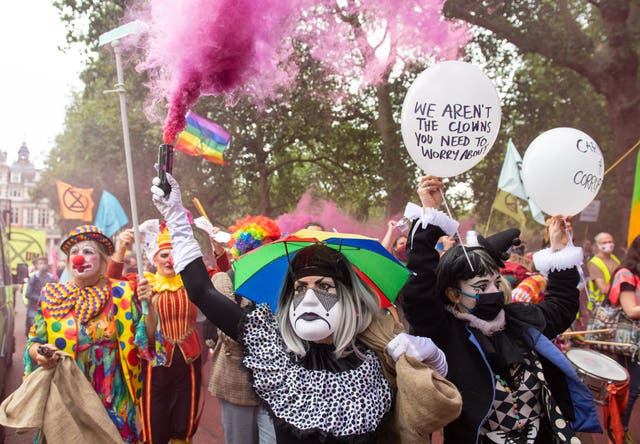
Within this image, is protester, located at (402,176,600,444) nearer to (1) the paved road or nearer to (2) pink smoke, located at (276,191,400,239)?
(1) the paved road

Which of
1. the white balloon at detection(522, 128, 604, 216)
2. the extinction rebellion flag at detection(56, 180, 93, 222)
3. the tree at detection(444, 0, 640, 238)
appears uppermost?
the tree at detection(444, 0, 640, 238)

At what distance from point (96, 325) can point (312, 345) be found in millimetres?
1946

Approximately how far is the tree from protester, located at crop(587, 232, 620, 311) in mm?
4940

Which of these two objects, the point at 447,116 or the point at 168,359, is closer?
the point at 447,116

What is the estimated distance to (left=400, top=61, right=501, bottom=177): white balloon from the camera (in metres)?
2.71

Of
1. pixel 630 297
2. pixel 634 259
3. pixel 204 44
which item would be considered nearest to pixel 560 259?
pixel 204 44

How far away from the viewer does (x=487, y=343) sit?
103 inches

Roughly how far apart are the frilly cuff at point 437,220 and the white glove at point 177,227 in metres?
1.00

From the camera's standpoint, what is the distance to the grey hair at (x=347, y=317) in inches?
97.2

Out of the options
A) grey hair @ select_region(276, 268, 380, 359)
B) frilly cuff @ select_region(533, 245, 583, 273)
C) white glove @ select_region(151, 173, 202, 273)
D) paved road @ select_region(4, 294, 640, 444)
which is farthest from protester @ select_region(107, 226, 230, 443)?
frilly cuff @ select_region(533, 245, 583, 273)

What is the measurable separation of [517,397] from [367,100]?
405 inches

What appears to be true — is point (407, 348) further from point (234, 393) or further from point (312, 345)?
point (234, 393)

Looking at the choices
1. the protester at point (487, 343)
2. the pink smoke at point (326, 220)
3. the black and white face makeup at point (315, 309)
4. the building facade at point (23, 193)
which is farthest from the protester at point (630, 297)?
the building facade at point (23, 193)

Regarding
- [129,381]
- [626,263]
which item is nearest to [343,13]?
[626,263]
